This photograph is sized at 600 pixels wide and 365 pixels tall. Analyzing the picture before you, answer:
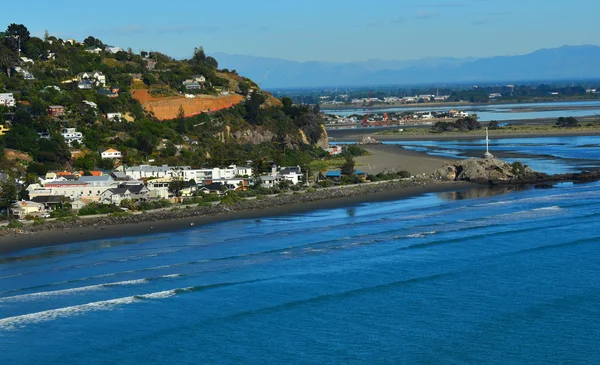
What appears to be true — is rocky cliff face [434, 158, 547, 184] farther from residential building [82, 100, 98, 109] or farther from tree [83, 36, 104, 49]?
tree [83, 36, 104, 49]

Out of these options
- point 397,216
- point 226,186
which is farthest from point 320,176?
point 397,216

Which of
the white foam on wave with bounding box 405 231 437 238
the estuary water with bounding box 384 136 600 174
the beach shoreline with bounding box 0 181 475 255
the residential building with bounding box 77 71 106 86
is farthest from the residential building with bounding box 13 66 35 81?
the white foam on wave with bounding box 405 231 437 238

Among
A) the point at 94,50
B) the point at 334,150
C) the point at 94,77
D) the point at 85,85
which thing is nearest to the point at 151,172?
the point at 85,85

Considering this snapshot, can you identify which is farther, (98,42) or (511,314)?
(98,42)

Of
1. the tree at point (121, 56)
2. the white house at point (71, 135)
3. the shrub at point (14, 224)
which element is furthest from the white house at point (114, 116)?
the shrub at point (14, 224)

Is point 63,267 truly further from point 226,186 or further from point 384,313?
point 226,186
